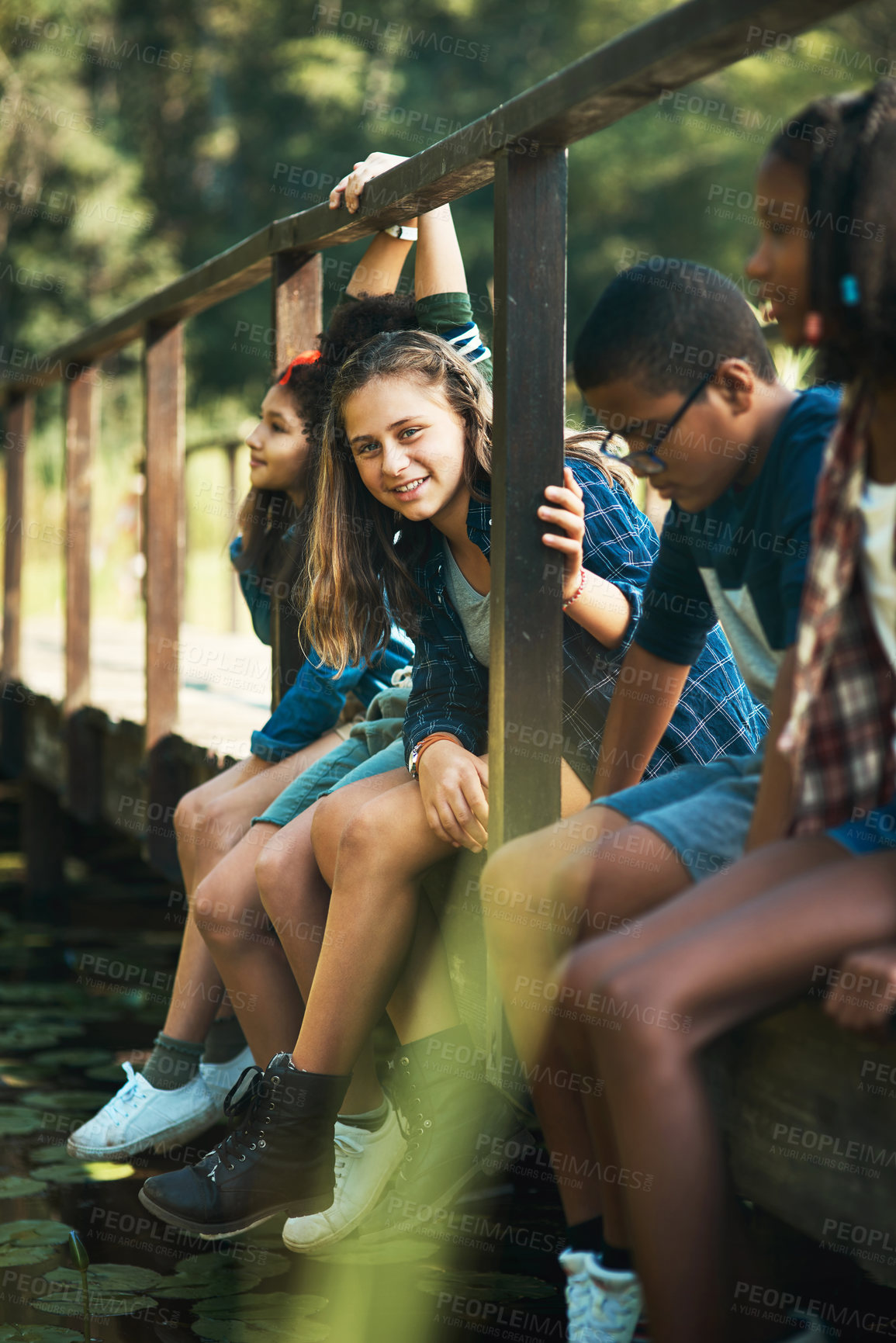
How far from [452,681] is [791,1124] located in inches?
35.7

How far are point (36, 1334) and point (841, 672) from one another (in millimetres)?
1538

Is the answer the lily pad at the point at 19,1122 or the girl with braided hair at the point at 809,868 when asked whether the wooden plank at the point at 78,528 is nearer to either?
the lily pad at the point at 19,1122

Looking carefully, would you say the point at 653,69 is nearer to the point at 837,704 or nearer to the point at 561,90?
the point at 561,90

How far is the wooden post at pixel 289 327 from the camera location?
2664 mm

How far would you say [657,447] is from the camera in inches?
59.0

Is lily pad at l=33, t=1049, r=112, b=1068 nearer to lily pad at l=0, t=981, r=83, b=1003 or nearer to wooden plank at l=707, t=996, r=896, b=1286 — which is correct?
lily pad at l=0, t=981, r=83, b=1003

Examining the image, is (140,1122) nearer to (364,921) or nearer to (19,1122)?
(19,1122)

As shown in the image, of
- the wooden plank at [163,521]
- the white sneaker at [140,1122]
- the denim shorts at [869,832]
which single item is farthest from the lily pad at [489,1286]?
the wooden plank at [163,521]

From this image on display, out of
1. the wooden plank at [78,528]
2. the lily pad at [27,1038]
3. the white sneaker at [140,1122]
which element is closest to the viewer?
the white sneaker at [140,1122]

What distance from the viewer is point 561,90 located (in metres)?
1.51

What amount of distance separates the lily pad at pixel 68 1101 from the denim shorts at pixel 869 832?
2222 millimetres

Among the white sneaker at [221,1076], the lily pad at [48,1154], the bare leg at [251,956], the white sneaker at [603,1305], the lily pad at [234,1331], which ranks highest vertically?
the bare leg at [251,956]

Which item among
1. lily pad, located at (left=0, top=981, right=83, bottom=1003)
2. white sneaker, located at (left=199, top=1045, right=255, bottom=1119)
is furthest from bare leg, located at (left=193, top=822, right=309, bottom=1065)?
lily pad, located at (left=0, top=981, right=83, bottom=1003)

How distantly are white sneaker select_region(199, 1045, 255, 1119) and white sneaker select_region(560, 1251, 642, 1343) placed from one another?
4.40 feet
